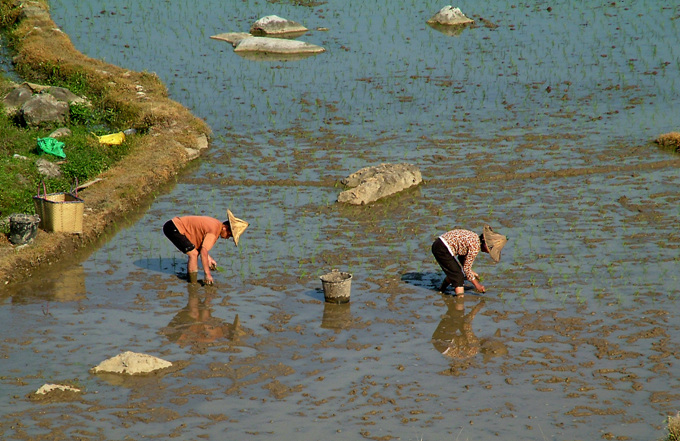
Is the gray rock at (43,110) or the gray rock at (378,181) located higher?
the gray rock at (43,110)

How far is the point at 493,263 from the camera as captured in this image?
9039 mm

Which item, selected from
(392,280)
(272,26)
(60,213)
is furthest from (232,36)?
(392,280)

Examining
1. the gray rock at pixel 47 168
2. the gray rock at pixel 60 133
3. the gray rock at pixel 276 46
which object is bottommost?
the gray rock at pixel 47 168

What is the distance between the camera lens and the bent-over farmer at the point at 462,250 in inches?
315

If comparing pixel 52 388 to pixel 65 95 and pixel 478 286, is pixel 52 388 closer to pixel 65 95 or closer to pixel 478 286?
pixel 478 286

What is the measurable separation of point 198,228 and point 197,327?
3.93 ft

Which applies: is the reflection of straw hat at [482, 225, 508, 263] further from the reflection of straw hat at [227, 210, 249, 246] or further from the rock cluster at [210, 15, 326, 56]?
the rock cluster at [210, 15, 326, 56]

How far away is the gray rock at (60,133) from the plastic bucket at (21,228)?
160 inches

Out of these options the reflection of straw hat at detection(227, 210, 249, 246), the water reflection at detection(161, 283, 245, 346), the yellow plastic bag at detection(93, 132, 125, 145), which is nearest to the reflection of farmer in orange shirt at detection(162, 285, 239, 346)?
the water reflection at detection(161, 283, 245, 346)

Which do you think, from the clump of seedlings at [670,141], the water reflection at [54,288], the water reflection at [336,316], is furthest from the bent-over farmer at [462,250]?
the clump of seedlings at [670,141]

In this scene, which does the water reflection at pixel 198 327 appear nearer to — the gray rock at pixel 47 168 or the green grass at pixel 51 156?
the green grass at pixel 51 156

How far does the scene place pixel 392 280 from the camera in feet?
28.2

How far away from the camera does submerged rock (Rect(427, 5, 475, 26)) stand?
21734mm

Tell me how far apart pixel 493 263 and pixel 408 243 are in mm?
1087
